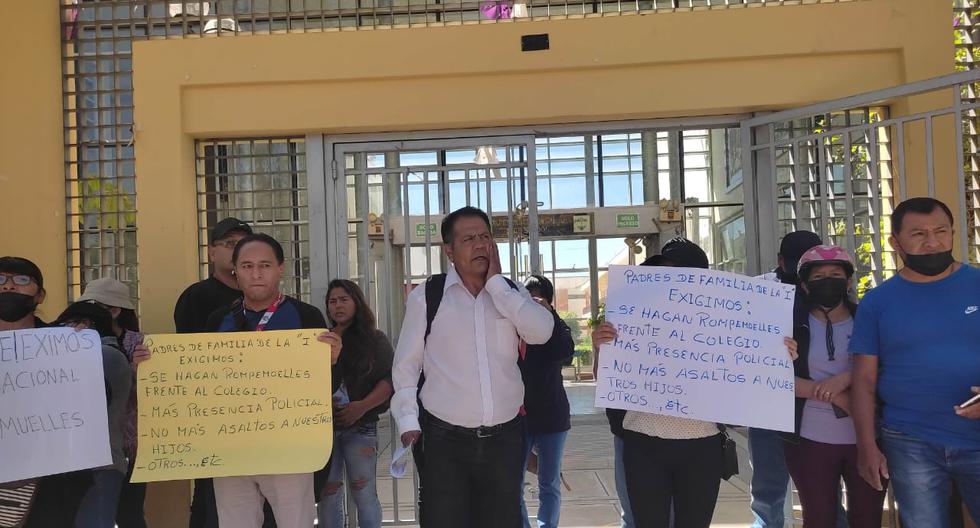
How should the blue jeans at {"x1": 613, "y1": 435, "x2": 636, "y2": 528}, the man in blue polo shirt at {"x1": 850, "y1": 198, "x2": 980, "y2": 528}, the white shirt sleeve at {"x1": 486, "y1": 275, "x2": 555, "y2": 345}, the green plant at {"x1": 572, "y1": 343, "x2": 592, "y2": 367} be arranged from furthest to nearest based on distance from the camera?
the green plant at {"x1": 572, "y1": 343, "x2": 592, "y2": 367}, the blue jeans at {"x1": 613, "y1": 435, "x2": 636, "y2": 528}, the white shirt sleeve at {"x1": 486, "y1": 275, "x2": 555, "y2": 345}, the man in blue polo shirt at {"x1": 850, "y1": 198, "x2": 980, "y2": 528}

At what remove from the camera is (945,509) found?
2875 mm

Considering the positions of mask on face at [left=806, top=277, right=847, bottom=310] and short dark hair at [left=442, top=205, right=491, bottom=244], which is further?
mask on face at [left=806, top=277, right=847, bottom=310]

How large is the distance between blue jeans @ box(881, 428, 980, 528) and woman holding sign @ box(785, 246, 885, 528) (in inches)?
8.8

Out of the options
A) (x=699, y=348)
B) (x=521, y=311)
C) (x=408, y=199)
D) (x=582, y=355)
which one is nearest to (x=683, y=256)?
(x=699, y=348)

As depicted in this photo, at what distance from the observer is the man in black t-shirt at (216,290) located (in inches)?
152

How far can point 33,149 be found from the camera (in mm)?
4766

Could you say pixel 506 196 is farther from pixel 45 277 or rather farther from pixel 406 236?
pixel 45 277

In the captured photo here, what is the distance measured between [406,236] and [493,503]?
7.25 feet

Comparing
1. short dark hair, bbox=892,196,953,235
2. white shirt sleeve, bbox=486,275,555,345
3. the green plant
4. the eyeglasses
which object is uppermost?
short dark hair, bbox=892,196,953,235

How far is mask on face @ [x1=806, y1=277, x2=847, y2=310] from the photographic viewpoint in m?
3.15

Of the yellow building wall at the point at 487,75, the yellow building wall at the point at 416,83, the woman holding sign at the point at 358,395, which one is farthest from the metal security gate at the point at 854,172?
the woman holding sign at the point at 358,395

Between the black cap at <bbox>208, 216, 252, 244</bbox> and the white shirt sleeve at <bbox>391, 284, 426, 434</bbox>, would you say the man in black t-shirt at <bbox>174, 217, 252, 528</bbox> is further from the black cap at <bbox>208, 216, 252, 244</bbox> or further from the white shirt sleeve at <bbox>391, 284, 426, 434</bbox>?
the white shirt sleeve at <bbox>391, 284, 426, 434</bbox>

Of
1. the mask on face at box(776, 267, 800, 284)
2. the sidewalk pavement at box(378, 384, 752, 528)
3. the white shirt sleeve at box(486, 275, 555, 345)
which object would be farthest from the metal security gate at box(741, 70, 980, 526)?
the white shirt sleeve at box(486, 275, 555, 345)

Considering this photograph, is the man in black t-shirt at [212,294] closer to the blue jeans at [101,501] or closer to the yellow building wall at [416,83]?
the blue jeans at [101,501]
